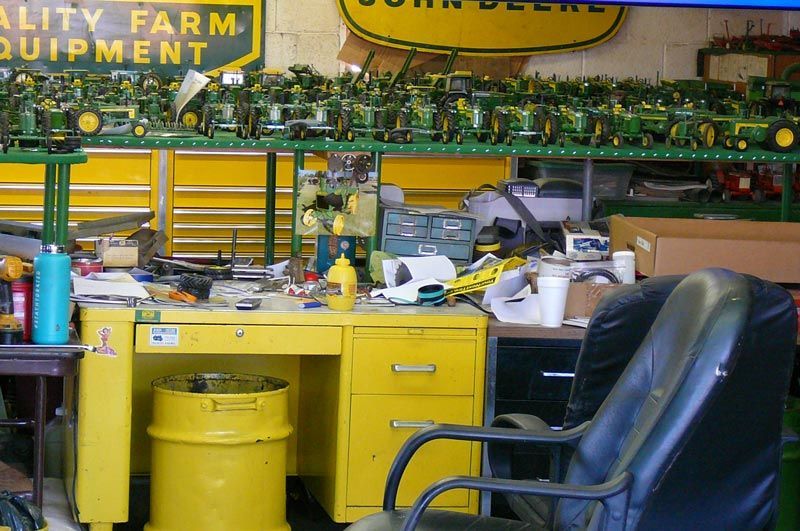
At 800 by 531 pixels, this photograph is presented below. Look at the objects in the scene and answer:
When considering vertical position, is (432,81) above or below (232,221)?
above

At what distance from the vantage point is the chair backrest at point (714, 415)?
82.4 inches

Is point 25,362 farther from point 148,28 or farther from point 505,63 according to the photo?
point 505,63

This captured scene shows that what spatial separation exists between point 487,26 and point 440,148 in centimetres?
317

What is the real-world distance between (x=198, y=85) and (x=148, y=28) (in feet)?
9.20

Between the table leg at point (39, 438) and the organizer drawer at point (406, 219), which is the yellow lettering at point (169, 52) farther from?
the table leg at point (39, 438)

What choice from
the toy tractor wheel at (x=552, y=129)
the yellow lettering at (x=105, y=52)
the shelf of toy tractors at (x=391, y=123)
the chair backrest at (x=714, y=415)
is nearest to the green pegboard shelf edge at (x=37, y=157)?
the shelf of toy tractors at (x=391, y=123)

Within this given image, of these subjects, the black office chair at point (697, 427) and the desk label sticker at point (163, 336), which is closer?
the black office chair at point (697, 427)

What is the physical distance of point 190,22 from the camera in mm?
6801

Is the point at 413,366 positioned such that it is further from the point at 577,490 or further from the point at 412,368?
the point at 577,490

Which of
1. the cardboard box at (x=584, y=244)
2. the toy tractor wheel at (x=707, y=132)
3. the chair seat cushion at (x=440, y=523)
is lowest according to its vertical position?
the chair seat cushion at (x=440, y=523)

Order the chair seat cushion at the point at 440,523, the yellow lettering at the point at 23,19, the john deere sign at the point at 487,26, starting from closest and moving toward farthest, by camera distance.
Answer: the chair seat cushion at the point at 440,523
the yellow lettering at the point at 23,19
the john deere sign at the point at 487,26

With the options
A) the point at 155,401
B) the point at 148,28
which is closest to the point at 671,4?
the point at 155,401

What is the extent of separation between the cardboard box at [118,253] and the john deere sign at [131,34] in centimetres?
310

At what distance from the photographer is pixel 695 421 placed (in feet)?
6.84
